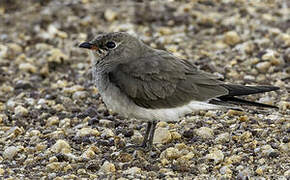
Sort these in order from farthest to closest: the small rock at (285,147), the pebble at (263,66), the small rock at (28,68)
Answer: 1. the small rock at (28,68)
2. the pebble at (263,66)
3. the small rock at (285,147)

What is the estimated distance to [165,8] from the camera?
33.8 feet

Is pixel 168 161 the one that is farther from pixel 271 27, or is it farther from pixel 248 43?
pixel 271 27

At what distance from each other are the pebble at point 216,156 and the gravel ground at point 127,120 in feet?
0.03

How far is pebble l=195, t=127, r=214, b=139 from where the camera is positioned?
6305mm

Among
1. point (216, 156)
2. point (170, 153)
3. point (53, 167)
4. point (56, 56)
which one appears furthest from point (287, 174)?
point (56, 56)

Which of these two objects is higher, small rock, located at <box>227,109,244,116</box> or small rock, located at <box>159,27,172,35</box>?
small rock, located at <box>159,27,172,35</box>

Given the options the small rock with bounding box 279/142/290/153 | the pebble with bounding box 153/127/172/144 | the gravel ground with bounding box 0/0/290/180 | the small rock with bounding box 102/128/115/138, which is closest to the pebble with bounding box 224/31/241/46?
the gravel ground with bounding box 0/0/290/180

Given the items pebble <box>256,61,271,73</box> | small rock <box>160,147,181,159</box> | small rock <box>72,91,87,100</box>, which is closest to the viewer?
small rock <box>160,147,181,159</box>

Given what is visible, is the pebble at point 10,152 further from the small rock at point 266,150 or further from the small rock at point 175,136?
the small rock at point 266,150

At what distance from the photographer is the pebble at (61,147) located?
19.9 feet

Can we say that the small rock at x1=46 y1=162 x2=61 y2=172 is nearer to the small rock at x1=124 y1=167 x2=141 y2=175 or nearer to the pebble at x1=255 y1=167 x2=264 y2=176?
the small rock at x1=124 y1=167 x2=141 y2=175

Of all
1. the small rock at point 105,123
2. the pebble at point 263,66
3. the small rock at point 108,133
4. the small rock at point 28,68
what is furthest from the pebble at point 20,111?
the pebble at point 263,66

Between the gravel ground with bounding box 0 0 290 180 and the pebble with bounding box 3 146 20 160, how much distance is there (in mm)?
11

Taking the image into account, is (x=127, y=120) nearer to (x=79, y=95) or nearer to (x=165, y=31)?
(x=79, y=95)
